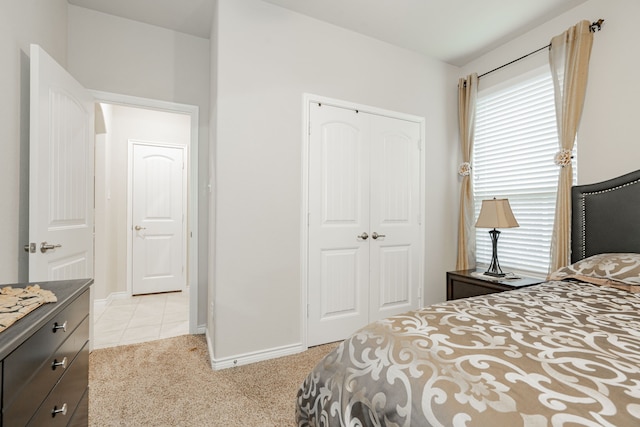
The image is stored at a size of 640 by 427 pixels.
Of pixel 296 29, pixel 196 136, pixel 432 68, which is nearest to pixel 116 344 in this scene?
pixel 196 136

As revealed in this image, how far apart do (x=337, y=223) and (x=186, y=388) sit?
5.35 feet

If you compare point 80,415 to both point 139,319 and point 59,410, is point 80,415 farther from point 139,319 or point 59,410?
point 139,319

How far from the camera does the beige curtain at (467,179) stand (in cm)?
317

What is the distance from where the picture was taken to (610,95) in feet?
7.23

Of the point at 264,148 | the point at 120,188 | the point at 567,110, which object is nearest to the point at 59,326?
the point at 264,148

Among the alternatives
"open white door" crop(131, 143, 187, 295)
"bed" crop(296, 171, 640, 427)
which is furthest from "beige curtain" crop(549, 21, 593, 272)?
"open white door" crop(131, 143, 187, 295)

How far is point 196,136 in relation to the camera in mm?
2889

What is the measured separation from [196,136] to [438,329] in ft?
8.85

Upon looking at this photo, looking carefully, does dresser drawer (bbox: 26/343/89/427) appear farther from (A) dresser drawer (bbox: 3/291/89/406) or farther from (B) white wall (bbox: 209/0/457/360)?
(B) white wall (bbox: 209/0/457/360)

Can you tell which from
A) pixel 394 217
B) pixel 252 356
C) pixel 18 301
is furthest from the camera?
pixel 394 217

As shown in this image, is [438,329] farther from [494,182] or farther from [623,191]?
[494,182]

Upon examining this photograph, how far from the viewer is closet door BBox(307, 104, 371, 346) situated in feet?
8.47

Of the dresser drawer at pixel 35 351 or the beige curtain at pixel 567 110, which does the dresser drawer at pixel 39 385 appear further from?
the beige curtain at pixel 567 110

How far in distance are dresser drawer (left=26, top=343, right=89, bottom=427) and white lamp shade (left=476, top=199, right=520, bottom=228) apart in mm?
2751
